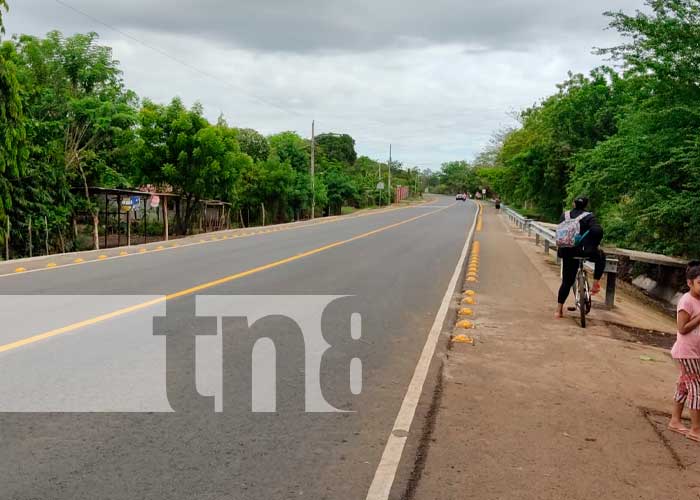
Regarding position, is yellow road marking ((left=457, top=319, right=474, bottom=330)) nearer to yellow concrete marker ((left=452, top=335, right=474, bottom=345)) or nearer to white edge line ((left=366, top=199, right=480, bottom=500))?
white edge line ((left=366, top=199, right=480, bottom=500))

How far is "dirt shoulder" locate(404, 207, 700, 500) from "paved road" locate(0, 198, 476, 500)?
0.52 m

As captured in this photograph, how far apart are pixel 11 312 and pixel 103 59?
2710 centimetres

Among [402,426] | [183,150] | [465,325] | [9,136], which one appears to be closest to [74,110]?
[183,150]

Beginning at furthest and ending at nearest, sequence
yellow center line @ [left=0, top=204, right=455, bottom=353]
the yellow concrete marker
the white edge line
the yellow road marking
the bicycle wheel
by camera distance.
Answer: the bicycle wheel
the yellow road marking
the yellow concrete marker
yellow center line @ [left=0, top=204, right=455, bottom=353]
the white edge line

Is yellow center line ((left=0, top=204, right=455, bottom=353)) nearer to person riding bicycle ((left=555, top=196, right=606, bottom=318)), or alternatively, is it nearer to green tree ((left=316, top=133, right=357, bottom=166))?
person riding bicycle ((left=555, top=196, right=606, bottom=318))

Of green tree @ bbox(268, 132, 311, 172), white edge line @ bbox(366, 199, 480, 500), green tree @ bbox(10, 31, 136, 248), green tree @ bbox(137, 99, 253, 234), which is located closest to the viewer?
white edge line @ bbox(366, 199, 480, 500)

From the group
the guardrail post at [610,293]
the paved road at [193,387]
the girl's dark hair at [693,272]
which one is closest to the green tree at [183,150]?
the paved road at [193,387]

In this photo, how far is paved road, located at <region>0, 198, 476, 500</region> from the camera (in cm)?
374

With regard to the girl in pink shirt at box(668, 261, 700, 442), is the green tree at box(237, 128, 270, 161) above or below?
above

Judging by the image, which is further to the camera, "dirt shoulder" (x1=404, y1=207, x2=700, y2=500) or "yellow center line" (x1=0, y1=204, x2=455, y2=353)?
"yellow center line" (x1=0, y1=204, x2=455, y2=353)

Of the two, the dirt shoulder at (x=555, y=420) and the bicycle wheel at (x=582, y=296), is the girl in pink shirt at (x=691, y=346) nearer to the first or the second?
the dirt shoulder at (x=555, y=420)

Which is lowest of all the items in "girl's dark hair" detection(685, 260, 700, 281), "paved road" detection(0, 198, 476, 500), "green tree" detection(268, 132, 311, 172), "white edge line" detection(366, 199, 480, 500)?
"white edge line" detection(366, 199, 480, 500)

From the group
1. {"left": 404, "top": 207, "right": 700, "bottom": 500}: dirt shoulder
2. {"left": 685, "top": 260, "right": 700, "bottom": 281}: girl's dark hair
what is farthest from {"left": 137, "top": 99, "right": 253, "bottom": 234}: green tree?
{"left": 685, "top": 260, "right": 700, "bottom": 281}: girl's dark hair

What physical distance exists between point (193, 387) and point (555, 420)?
2940 mm
